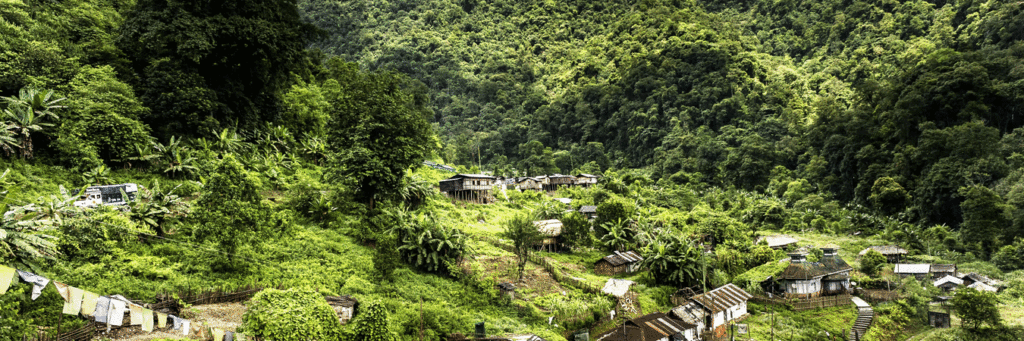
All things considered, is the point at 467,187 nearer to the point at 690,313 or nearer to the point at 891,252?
the point at 690,313

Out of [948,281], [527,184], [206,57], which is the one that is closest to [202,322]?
[206,57]

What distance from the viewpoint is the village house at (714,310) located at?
28.5m

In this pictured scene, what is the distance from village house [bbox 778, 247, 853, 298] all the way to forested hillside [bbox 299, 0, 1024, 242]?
20.8 m

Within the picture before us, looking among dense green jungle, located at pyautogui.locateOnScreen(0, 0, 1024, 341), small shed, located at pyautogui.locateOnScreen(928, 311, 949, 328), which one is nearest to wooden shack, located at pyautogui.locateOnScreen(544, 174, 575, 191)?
dense green jungle, located at pyautogui.locateOnScreen(0, 0, 1024, 341)

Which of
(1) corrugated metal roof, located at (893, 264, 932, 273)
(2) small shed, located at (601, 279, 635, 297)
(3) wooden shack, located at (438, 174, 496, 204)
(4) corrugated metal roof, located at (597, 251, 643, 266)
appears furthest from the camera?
(3) wooden shack, located at (438, 174, 496, 204)

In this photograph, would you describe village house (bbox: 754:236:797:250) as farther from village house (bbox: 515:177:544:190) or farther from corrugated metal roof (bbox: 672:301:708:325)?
village house (bbox: 515:177:544:190)

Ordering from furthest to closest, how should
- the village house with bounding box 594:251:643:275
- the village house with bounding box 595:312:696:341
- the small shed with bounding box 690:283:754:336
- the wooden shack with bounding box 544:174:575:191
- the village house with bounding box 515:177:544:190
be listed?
1. the wooden shack with bounding box 544:174:575:191
2. the village house with bounding box 515:177:544:190
3. the village house with bounding box 594:251:643:275
4. the small shed with bounding box 690:283:754:336
5. the village house with bounding box 595:312:696:341

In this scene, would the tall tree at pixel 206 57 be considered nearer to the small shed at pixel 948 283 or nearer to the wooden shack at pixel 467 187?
the wooden shack at pixel 467 187

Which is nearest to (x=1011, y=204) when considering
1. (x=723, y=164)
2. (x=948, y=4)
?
(x=723, y=164)

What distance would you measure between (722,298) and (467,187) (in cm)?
2153

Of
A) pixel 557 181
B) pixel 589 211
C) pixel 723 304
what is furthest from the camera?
pixel 557 181

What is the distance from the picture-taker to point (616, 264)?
1401 inches

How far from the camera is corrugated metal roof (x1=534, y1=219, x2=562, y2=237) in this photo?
38.0 meters

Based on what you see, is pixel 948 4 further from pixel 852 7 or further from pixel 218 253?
pixel 218 253
